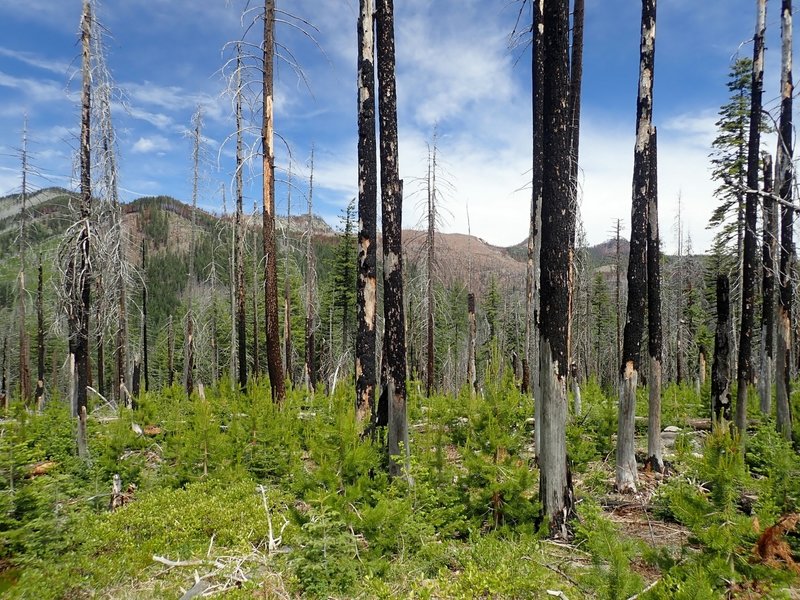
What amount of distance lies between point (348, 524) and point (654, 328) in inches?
248

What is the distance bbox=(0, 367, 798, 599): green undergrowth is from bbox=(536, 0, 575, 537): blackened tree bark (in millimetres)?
566

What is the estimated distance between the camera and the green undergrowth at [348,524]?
3.35 m

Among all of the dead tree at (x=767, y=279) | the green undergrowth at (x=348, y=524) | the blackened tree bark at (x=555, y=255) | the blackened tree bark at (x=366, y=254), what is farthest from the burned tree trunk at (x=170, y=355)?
the dead tree at (x=767, y=279)

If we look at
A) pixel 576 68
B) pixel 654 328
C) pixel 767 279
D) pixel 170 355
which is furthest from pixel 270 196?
pixel 170 355

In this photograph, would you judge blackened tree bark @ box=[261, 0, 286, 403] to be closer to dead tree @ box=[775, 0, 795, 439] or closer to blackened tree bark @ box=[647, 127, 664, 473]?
blackened tree bark @ box=[647, 127, 664, 473]

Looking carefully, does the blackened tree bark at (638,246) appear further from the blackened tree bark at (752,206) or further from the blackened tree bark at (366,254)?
the blackened tree bark at (366,254)

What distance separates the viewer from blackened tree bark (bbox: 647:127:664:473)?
25.6 ft

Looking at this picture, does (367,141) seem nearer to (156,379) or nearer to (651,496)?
A: (651,496)

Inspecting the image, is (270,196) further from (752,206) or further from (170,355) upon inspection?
(170,355)

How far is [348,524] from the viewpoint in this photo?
4668mm

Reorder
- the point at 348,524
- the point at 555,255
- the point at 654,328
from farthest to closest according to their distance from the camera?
the point at 654,328
the point at 555,255
the point at 348,524

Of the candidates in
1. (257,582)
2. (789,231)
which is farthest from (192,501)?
(789,231)

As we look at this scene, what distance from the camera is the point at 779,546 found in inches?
120

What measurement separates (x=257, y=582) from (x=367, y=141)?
21.9 ft
